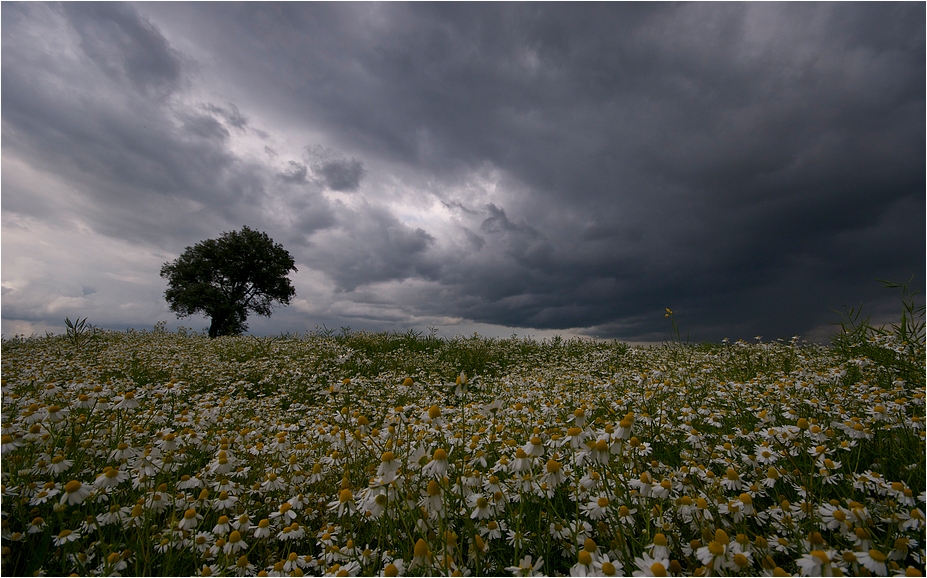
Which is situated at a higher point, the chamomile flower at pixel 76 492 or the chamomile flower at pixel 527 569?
the chamomile flower at pixel 527 569

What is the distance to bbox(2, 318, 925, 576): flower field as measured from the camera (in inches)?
89.9

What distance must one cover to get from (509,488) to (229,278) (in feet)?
113

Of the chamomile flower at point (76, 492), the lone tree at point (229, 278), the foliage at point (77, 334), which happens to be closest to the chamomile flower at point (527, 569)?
the chamomile flower at point (76, 492)

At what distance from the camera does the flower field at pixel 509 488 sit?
7.49ft

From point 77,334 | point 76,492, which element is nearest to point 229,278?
point 77,334

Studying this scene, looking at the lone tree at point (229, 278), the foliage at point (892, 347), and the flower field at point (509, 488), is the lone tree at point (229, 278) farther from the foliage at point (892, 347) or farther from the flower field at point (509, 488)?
→ the foliage at point (892, 347)

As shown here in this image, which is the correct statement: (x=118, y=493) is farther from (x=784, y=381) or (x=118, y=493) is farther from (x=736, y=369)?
(x=736, y=369)

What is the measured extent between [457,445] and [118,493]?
9.75 ft

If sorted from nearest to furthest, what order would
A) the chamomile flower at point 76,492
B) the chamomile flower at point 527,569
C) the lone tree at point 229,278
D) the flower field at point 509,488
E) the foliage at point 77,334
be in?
the chamomile flower at point 527,569 → the flower field at point 509,488 → the chamomile flower at point 76,492 → the foliage at point 77,334 → the lone tree at point 229,278

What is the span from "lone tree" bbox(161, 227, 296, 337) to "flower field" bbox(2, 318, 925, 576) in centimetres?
2781

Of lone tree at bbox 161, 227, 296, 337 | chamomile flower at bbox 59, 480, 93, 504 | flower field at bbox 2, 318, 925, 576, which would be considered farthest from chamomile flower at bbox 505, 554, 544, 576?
lone tree at bbox 161, 227, 296, 337

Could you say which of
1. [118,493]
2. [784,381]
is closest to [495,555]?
[118,493]

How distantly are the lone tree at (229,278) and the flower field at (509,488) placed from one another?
2781cm

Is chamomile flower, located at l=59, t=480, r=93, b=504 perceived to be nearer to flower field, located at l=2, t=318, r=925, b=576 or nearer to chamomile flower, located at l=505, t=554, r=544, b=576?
flower field, located at l=2, t=318, r=925, b=576
